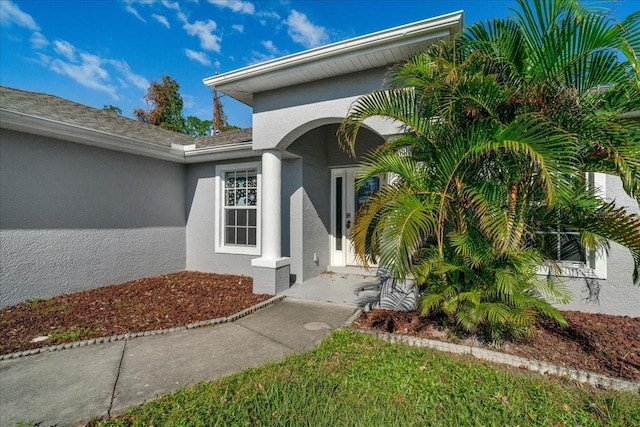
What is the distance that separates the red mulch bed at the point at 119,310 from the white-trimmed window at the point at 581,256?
17.5 ft

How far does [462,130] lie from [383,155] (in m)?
1.02

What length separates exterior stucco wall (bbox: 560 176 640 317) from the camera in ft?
16.2

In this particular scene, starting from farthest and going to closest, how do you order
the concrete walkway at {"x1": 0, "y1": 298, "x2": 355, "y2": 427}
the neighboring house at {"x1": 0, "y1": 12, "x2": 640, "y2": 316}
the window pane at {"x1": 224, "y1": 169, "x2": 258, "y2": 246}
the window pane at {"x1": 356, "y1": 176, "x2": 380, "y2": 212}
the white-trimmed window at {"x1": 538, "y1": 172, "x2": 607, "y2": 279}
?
the window pane at {"x1": 224, "y1": 169, "x2": 258, "y2": 246} < the window pane at {"x1": 356, "y1": 176, "x2": 380, "y2": 212} < the neighboring house at {"x1": 0, "y1": 12, "x2": 640, "y2": 316} < the white-trimmed window at {"x1": 538, "y1": 172, "x2": 607, "y2": 279} < the concrete walkway at {"x1": 0, "y1": 298, "x2": 355, "y2": 427}

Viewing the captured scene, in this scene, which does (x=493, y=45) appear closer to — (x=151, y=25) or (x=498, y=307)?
(x=498, y=307)

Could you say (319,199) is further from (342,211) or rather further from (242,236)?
(242,236)

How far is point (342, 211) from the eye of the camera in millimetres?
8383

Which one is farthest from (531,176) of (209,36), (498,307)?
(209,36)

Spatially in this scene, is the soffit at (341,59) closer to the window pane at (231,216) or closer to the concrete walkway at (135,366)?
the window pane at (231,216)

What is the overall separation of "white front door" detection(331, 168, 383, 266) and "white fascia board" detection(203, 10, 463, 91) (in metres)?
3.45

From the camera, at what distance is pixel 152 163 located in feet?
26.9

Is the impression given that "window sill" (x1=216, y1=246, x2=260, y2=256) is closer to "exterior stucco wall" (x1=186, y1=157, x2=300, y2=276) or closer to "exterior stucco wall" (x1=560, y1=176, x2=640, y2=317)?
"exterior stucco wall" (x1=186, y1=157, x2=300, y2=276)

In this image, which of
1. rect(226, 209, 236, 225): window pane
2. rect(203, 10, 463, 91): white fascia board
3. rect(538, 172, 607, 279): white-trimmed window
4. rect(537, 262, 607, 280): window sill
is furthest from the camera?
rect(226, 209, 236, 225): window pane

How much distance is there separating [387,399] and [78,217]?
737cm

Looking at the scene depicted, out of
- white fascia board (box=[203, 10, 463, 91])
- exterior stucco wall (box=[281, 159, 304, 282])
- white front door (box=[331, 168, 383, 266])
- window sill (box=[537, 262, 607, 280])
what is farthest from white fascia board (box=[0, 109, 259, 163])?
window sill (box=[537, 262, 607, 280])
